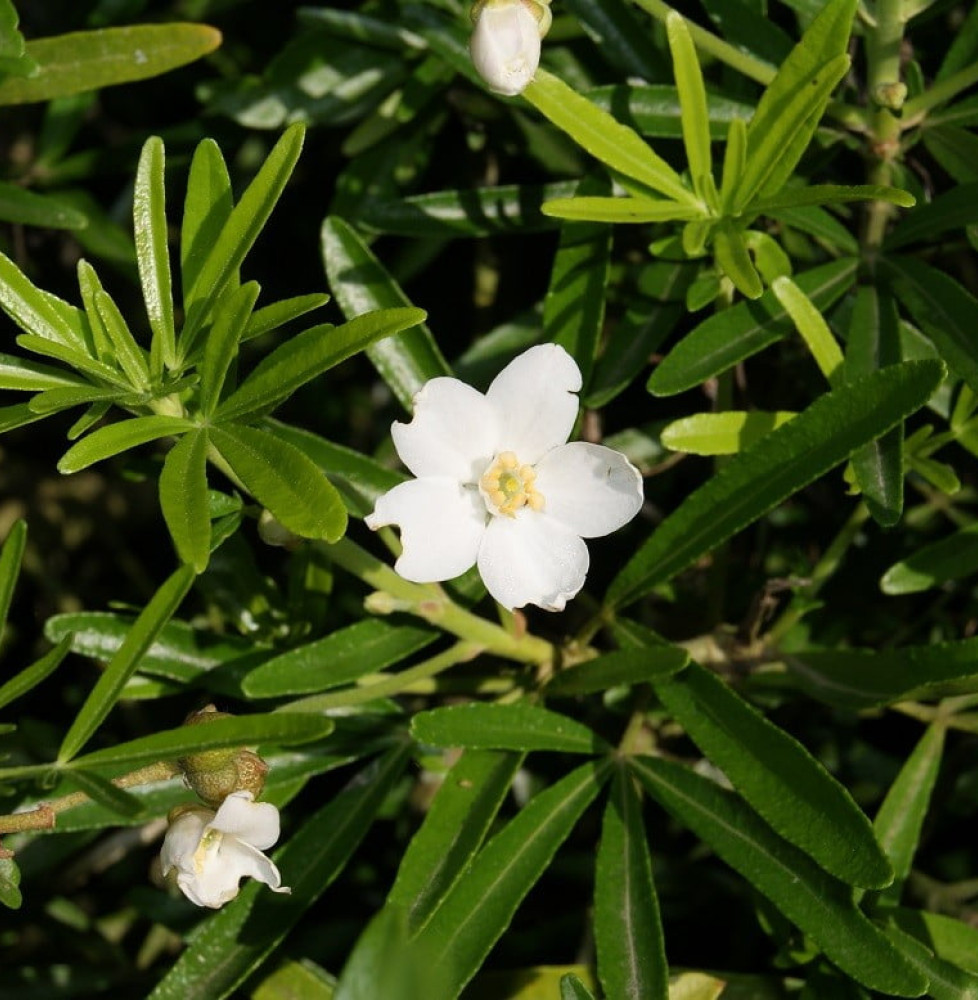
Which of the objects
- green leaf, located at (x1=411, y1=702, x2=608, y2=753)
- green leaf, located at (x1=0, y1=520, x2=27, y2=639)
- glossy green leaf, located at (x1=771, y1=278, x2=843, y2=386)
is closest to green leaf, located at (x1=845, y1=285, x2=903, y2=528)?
glossy green leaf, located at (x1=771, y1=278, x2=843, y2=386)

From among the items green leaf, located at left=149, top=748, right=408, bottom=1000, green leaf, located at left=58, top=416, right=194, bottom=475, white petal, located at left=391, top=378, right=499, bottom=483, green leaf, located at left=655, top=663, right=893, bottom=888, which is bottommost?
green leaf, located at left=149, top=748, right=408, bottom=1000

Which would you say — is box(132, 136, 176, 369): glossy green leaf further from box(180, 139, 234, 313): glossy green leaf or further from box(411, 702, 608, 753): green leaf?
box(411, 702, 608, 753): green leaf

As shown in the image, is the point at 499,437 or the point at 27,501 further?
the point at 27,501

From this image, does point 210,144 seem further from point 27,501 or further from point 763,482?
point 27,501

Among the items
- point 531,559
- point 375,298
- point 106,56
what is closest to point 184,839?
point 531,559

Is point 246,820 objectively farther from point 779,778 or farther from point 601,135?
point 601,135

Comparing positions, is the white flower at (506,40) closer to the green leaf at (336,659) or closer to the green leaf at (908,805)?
the green leaf at (336,659)

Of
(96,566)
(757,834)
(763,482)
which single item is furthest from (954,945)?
(96,566)
